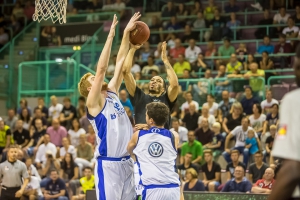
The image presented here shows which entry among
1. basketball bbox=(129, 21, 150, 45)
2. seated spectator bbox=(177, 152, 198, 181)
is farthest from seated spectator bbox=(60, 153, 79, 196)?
basketball bbox=(129, 21, 150, 45)

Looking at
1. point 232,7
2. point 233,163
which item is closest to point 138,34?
point 233,163

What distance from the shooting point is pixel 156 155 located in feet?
20.7

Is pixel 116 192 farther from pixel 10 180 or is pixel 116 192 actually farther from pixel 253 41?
pixel 253 41

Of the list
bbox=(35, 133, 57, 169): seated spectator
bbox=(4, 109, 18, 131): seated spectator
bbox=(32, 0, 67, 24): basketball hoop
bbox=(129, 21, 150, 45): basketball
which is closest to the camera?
bbox=(129, 21, 150, 45): basketball

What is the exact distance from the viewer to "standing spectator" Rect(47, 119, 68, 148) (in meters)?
16.1

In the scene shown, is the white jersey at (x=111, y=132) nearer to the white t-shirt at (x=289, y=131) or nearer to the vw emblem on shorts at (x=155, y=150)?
the vw emblem on shorts at (x=155, y=150)

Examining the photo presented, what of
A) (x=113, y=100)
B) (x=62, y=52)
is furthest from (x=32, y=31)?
(x=113, y=100)

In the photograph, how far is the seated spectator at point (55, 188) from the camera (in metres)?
13.9

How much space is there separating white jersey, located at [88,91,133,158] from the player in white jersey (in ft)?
1.07

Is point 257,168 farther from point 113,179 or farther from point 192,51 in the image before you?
point 113,179

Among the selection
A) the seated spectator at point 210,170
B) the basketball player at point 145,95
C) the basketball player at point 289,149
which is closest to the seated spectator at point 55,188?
the seated spectator at point 210,170

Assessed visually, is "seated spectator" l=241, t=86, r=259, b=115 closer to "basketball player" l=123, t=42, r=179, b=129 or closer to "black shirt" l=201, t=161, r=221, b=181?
"black shirt" l=201, t=161, r=221, b=181

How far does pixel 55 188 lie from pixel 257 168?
4460 millimetres

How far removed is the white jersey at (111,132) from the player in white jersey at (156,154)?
0.33 meters
